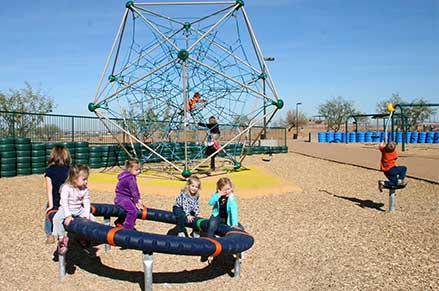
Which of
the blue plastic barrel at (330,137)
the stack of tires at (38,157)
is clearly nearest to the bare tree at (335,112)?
the blue plastic barrel at (330,137)

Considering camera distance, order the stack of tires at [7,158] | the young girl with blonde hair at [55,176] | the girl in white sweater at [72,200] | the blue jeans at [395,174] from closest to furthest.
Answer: the girl in white sweater at [72,200]
the young girl with blonde hair at [55,176]
the blue jeans at [395,174]
the stack of tires at [7,158]

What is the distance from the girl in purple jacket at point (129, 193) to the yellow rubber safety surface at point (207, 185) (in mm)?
4133

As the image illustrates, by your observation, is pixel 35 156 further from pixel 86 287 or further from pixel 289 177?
pixel 86 287

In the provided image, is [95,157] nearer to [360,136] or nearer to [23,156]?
[23,156]

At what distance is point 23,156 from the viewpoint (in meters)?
13.7

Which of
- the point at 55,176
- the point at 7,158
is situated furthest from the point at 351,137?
the point at 55,176

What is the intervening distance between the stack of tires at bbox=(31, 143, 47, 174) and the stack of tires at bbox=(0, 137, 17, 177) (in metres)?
0.58

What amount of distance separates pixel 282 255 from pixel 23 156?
11.0 metres

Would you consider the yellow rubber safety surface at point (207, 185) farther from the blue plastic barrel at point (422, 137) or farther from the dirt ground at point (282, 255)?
the blue plastic barrel at point (422, 137)

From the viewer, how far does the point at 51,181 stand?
543cm

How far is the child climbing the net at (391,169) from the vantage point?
8180 millimetres

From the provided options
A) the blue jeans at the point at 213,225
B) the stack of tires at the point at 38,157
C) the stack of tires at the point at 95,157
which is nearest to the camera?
the blue jeans at the point at 213,225

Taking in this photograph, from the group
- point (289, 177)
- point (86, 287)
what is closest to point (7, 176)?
point (289, 177)

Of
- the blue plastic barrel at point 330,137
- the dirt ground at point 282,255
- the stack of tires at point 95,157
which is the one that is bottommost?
the dirt ground at point 282,255
